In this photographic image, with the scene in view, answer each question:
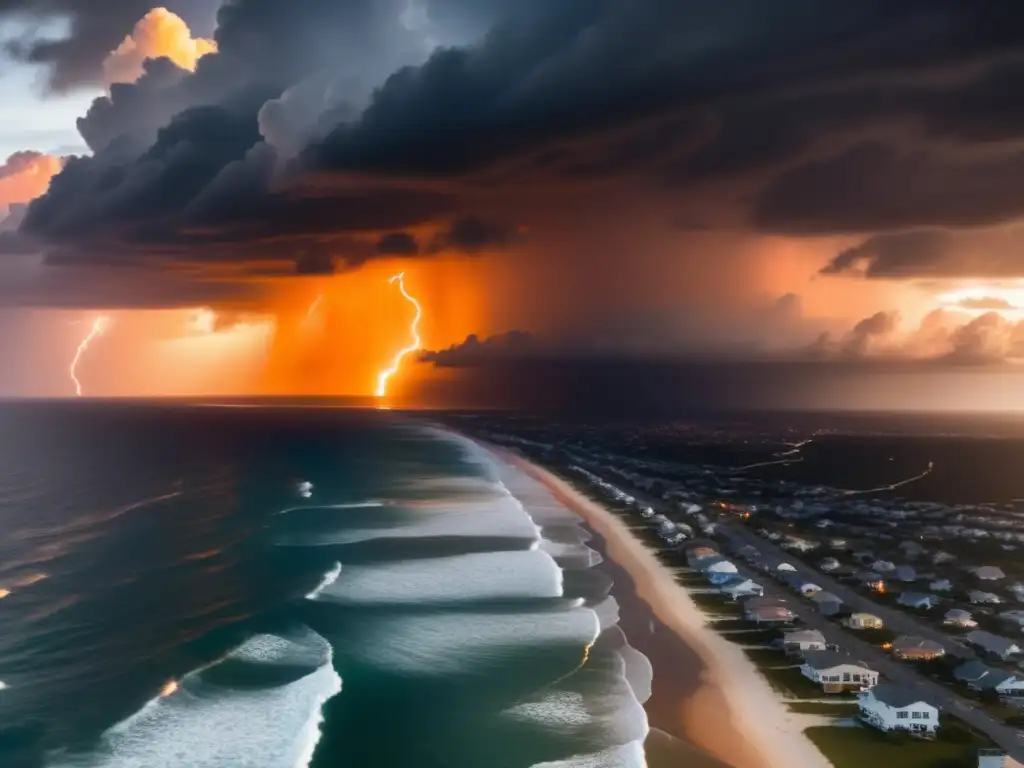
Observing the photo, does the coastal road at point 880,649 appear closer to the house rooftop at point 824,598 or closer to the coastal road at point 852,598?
the coastal road at point 852,598

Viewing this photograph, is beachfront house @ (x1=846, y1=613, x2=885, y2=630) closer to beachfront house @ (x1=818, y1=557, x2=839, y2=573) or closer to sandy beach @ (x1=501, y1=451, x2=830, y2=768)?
sandy beach @ (x1=501, y1=451, x2=830, y2=768)

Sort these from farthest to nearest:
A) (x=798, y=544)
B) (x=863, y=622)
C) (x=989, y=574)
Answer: (x=798, y=544)
(x=989, y=574)
(x=863, y=622)

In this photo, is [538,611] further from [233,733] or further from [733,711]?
[233,733]

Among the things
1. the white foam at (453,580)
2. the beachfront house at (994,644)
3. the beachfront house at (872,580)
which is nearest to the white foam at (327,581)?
the white foam at (453,580)

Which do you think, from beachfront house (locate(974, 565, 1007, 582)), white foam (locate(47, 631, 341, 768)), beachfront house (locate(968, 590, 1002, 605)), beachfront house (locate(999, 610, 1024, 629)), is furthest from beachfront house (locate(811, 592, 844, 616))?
white foam (locate(47, 631, 341, 768))

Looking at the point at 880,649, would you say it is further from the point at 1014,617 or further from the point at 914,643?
the point at 1014,617

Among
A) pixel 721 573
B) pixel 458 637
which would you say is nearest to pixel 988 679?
pixel 721 573
